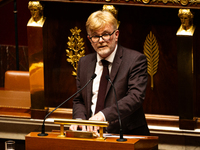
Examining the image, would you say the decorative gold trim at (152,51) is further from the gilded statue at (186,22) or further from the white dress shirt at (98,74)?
the white dress shirt at (98,74)

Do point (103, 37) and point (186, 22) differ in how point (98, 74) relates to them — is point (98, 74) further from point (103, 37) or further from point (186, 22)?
point (186, 22)

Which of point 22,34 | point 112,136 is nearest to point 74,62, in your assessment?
point 112,136

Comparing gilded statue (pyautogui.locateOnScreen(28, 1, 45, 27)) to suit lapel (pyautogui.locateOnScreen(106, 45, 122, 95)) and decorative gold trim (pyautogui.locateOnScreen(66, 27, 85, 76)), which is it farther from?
suit lapel (pyautogui.locateOnScreen(106, 45, 122, 95))

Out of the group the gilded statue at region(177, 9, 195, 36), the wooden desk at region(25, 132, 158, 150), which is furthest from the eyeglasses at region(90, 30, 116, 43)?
the gilded statue at region(177, 9, 195, 36)

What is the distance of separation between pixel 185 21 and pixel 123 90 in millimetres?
1063

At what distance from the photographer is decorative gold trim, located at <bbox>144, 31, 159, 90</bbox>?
159 inches

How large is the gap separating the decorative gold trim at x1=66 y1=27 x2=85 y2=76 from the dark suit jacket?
1072mm

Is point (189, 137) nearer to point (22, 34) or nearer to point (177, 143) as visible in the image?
point (177, 143)

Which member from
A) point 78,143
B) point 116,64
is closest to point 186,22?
point 116,64

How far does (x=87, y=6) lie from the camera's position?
4.21 meters

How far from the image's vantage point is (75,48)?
14.1 ft

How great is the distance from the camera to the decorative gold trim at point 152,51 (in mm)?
4035

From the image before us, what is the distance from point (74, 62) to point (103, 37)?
142 centimetres

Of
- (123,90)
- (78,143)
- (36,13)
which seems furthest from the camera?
(36,13)
